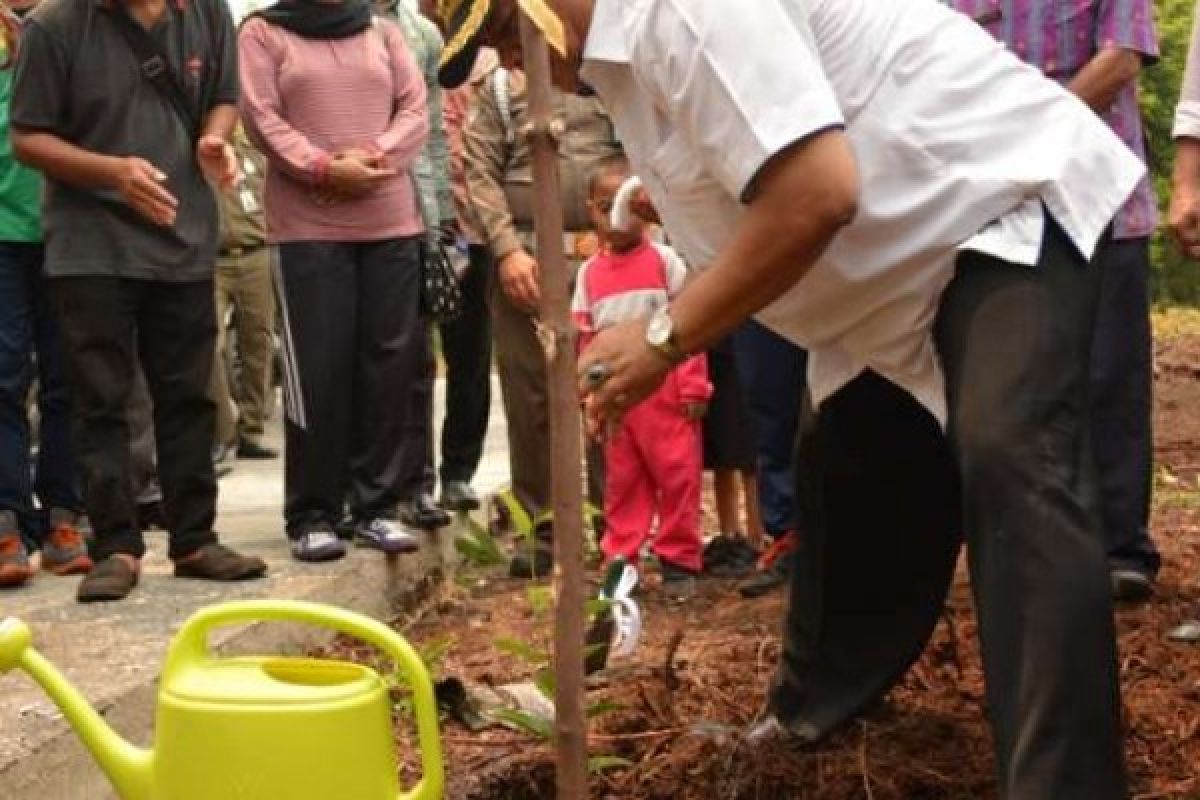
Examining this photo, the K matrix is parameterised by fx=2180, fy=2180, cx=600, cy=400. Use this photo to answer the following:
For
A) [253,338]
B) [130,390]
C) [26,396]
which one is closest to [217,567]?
[130,390]

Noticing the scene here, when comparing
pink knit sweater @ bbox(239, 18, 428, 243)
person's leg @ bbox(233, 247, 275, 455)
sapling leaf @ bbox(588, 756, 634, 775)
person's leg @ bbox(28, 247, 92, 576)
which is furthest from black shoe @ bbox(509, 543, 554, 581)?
person's leg @ bbox(233, 247, 275, 455)

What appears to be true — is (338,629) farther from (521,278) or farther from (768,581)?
(521,278)

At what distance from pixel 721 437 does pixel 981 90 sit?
3823 mm

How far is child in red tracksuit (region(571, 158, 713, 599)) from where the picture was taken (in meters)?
6.50

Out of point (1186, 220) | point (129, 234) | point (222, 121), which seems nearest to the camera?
point (1186, 220)

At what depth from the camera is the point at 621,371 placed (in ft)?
10.6

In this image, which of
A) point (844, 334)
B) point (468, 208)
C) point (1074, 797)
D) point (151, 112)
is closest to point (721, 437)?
point (468, 208)

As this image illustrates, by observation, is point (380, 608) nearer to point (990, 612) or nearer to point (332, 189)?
point (332, 189)

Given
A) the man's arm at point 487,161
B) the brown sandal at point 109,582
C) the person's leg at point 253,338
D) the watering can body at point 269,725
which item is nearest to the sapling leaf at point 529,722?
the watering can body at point 269,725

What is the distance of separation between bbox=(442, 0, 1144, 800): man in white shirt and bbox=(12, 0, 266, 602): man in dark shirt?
8.42 feet

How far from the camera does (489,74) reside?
275 inches

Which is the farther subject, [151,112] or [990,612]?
[151,112]

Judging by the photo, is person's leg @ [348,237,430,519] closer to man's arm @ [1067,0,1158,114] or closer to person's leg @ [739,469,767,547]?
person's leg @ [739,469,767,547]

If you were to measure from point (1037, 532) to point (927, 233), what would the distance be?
49 centimetres
